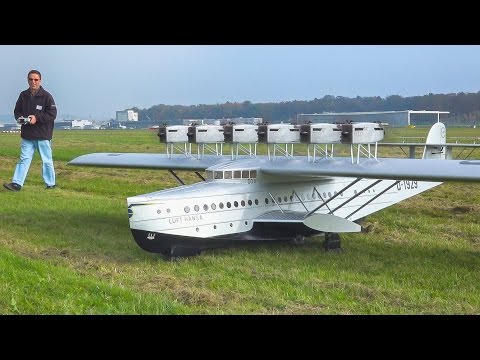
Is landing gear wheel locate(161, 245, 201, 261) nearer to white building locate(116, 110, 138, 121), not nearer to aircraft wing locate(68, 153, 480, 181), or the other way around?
aircraft wing locate(68, 153, 480, 181)

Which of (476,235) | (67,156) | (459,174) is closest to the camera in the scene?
(459,174)

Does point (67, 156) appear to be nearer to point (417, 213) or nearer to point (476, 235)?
point (417, 213)

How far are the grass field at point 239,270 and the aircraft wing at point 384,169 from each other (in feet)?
4.13

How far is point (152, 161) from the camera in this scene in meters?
18.2

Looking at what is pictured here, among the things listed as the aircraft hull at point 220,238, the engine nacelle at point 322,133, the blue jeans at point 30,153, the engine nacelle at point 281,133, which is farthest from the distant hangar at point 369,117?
the blue jeans at point 30,153

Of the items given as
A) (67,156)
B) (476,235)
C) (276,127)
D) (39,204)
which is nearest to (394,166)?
(276,127)

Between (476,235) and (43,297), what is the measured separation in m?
12.0

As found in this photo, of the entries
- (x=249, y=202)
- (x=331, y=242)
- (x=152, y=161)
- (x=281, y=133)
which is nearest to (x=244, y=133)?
(x=281, y=133)

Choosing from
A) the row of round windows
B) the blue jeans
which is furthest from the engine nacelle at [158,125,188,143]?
the blue jeans

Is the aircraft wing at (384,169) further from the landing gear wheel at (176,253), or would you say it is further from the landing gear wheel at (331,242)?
the landing gear wheel at (176,253)

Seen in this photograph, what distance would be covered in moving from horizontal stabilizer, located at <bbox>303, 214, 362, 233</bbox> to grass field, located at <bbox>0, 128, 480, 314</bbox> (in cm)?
57

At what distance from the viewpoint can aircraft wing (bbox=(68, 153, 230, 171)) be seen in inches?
682

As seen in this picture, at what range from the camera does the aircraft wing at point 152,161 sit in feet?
56.8

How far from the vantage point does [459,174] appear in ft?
40.9
